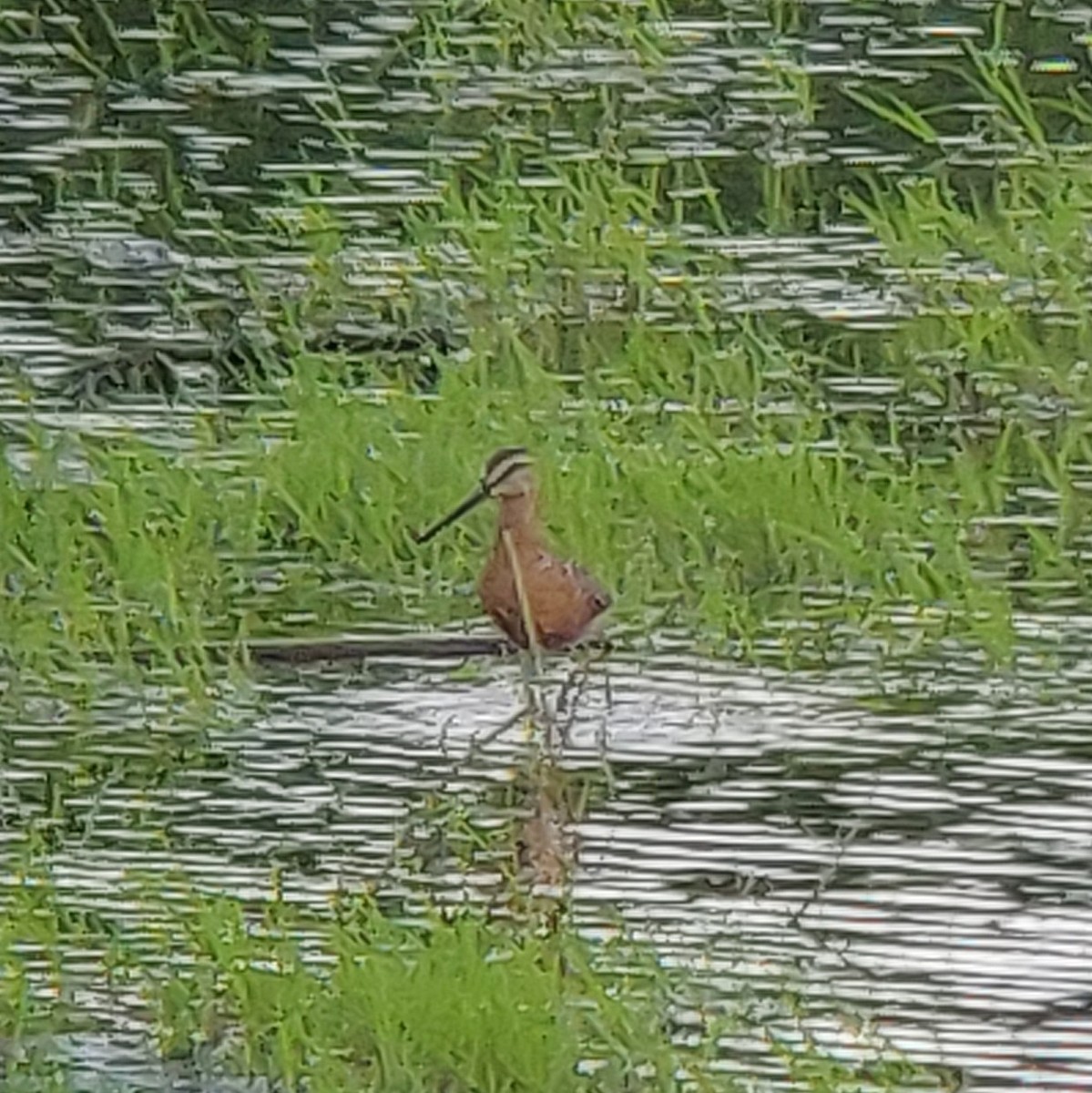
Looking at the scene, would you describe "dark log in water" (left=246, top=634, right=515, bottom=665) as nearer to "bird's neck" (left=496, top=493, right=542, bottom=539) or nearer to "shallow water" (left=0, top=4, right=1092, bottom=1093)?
"shallow water" (left=0, top=4, right=1092, bottom=1093)

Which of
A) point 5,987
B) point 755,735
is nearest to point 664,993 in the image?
point 5,987

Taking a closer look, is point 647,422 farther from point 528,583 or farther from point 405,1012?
point 405,1012

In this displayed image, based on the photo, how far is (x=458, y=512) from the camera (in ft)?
19.2

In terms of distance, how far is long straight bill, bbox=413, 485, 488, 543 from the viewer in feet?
19.1

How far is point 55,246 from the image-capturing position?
7.59 m

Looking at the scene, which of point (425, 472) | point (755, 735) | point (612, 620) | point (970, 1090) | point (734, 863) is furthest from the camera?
point (425, 472)

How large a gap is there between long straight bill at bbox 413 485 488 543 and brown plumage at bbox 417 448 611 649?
52 millimetres

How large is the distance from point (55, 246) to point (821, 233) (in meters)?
1.27

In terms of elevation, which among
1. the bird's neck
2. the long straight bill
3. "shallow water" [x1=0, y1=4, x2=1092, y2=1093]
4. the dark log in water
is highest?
the bird's neck

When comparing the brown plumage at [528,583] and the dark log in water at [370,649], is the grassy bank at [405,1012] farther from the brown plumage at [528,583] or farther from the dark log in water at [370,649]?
the dark log in water at [370,649]

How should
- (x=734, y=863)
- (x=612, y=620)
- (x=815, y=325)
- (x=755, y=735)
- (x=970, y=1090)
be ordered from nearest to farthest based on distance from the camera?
(x=970, y=1090) → (x=734, y=863) → (x=755, y=735) → (x=612, y=620) → (x=815, y=325)

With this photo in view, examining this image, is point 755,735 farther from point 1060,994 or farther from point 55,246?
point 55,246

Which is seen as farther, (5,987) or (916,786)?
(916,786)

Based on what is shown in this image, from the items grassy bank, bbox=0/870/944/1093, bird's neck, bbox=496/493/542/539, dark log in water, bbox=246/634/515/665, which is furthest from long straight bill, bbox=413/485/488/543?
grassy bank, bbox=0/870/944/1093
